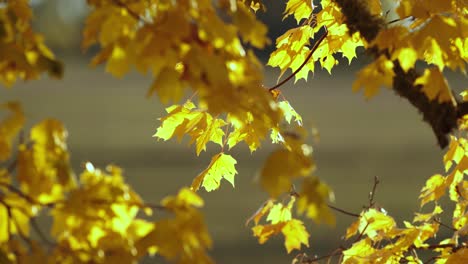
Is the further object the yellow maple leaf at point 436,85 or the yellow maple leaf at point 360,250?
the yellow maple leaf at point 360,250

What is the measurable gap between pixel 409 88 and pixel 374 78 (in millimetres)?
242

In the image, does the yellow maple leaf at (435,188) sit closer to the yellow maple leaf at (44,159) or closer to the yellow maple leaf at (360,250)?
the yellow maple leaf at (360,250)

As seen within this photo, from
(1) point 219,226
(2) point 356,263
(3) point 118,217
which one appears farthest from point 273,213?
(1) point 219,226

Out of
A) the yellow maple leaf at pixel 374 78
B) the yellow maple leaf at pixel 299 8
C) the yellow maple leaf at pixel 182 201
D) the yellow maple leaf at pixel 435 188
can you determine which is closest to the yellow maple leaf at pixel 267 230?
the yellow maple leaf at pixel 435 188

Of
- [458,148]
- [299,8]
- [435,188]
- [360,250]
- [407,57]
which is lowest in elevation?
[360,250]

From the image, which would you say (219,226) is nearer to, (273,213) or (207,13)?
(273,213)

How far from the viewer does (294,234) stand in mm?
1502

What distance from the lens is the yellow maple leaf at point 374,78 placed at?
1029 mm

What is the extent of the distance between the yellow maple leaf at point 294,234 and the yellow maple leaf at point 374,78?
0.50 m

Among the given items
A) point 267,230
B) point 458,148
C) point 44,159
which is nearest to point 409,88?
point 458,148

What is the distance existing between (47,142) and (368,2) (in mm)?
701

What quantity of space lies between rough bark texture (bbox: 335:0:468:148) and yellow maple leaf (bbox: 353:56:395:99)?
0.36 feet

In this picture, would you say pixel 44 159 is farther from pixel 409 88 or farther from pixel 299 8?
pixel 299 8

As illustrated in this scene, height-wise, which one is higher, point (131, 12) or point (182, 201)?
point (131, 12)
